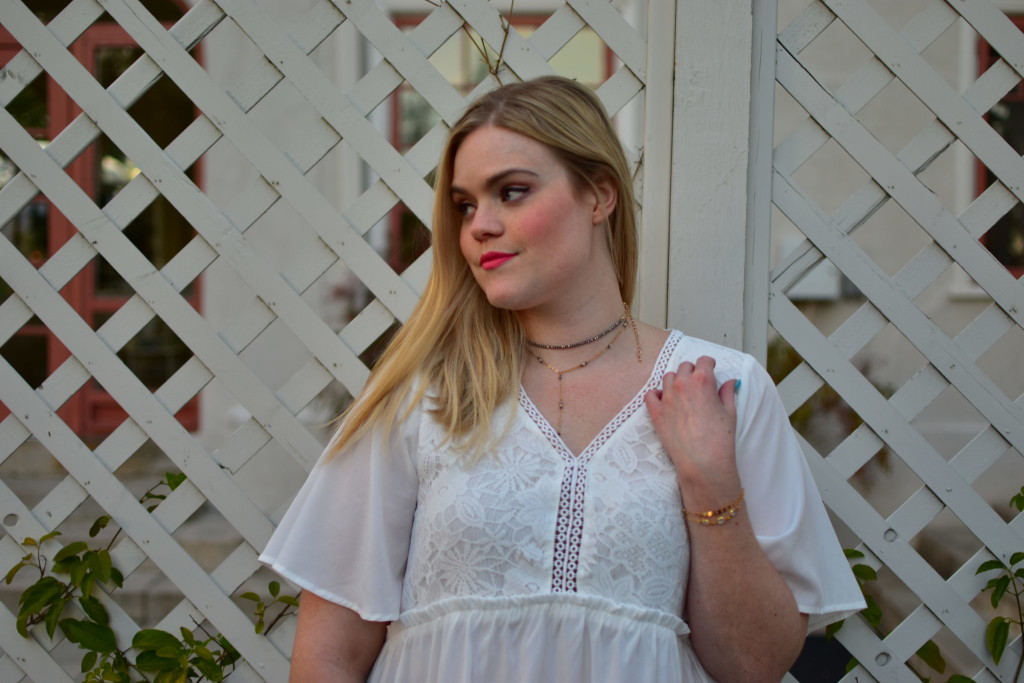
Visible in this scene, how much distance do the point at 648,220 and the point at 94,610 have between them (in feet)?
4.50

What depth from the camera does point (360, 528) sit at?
54.7 inches

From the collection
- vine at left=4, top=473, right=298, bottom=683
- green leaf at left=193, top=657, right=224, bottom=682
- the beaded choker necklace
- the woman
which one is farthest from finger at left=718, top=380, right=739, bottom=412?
green leaf at left=193, top=657, right=224, bottom=682

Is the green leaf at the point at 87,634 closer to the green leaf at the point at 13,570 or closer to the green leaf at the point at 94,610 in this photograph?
the green leaf at the point at 94,610

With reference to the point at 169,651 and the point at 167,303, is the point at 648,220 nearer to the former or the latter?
the point at 167,303

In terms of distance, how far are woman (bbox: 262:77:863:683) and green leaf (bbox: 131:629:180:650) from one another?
57 cm

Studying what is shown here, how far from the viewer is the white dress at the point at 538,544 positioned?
1.29m

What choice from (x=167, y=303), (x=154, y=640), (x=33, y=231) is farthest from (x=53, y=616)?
(x=33, y=231)

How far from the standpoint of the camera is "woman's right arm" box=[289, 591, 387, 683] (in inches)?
53.4

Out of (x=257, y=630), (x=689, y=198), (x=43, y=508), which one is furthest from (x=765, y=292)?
(x=43, y=508)

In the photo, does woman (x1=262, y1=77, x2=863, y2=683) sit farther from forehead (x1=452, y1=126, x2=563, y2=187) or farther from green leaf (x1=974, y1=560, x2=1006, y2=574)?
green leaf (x1=974, y1=560, x2=1006, y2=574)

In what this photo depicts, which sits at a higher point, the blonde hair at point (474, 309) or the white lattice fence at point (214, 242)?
the white lattice fence at point (214, 242)

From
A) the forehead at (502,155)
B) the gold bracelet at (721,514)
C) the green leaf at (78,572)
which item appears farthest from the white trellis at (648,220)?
the gold bracelet at (721,514)

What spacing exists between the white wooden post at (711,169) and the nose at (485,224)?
0.50 metres

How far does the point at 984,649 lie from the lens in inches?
70.4
